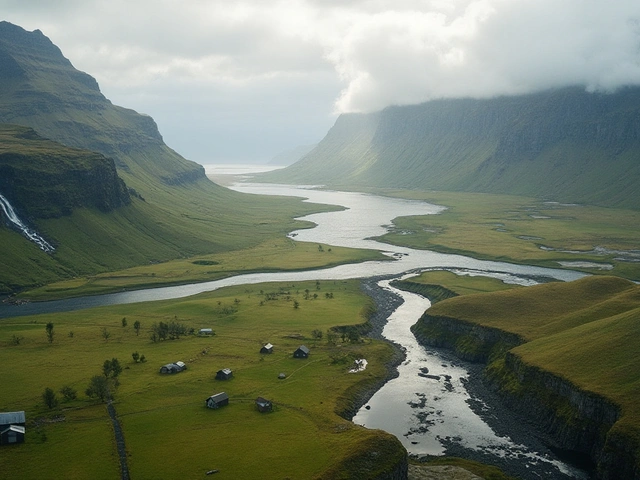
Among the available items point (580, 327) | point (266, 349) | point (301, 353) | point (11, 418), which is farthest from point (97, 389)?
point (580, 327)

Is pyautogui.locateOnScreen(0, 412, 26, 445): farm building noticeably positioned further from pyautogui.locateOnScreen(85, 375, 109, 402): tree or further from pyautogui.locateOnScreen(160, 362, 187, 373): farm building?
pyautogui.locateOnScreen(160, 362, 187, 373): farm building

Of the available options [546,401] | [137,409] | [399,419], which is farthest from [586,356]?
[137,409]

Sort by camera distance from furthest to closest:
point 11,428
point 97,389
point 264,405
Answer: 1. point 97,389
2. point 264,405
3. point 11,428

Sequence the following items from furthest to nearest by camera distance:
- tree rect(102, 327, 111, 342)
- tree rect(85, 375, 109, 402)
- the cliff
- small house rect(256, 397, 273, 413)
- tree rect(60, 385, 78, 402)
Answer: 1. tree rect(102, 327, 111, 342)
2. tree rect(60, 385, 78, 402)
3. tree rect(85, 375, 109, 402)
4. small house rect(256, 397, 273, 413)
5. the cliff

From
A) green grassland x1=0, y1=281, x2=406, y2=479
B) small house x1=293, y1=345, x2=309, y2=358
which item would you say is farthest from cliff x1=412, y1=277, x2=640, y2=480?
small house x1=293, y1=345, x2=309, y2=358

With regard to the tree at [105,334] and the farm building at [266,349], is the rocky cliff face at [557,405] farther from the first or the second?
the tree at [105,334]

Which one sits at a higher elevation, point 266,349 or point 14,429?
point 14,429

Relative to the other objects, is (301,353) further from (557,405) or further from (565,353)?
(565,353)
